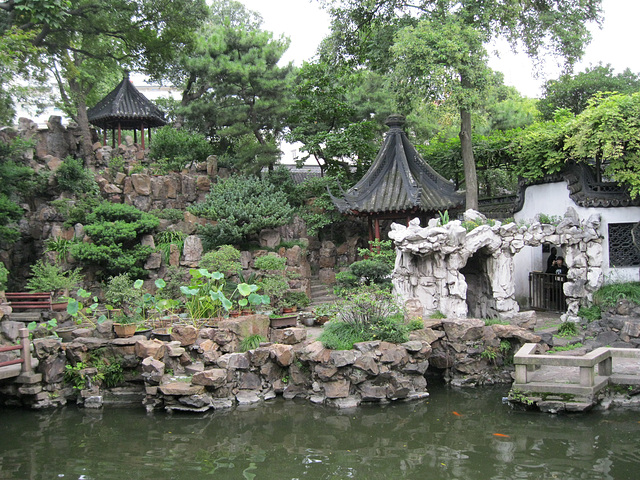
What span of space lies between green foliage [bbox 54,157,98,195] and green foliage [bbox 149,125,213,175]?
2299 millimetres

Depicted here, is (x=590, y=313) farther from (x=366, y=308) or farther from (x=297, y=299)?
(x=297, y=299)

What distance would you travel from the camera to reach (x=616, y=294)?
1210 cm

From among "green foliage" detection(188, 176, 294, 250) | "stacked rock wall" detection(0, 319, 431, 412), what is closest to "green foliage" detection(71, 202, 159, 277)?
"green foliage" detection(188, 176, 294, 250)

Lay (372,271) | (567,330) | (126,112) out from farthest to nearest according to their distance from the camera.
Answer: (126,112) < (372,271) < (567,330)

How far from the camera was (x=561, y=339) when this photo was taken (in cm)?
1127

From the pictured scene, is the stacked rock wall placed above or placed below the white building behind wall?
below

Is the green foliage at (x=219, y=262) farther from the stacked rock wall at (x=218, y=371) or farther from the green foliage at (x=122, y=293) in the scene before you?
the stacked rock wall at (x=218, y=371)

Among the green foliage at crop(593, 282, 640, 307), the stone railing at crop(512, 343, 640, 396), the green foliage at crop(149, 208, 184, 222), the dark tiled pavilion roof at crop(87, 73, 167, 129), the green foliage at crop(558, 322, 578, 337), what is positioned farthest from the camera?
the dark tiled pavilion roof at crop(87, 73, 167, 129)

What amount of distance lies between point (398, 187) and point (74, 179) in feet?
33.5

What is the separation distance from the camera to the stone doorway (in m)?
12.4

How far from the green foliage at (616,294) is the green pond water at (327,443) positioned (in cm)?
377

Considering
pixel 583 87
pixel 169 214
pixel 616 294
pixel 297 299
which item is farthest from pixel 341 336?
pixel 583 87

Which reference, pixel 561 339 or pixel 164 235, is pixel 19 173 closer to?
pixel 164 235

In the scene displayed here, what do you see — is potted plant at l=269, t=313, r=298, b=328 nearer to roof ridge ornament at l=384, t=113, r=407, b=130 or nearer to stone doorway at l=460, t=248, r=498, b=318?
stone doorway at l=460, t=248, r=498, b=318
